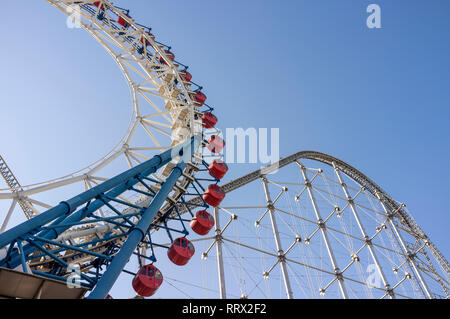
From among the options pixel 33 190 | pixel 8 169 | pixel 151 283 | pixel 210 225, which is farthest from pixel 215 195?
pixel 8 169

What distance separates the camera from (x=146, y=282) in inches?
331

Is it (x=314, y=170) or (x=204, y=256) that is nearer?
(x=204, y=256)

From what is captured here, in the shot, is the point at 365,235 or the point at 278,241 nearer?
the point at 278,241

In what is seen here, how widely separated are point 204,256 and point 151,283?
4650mm

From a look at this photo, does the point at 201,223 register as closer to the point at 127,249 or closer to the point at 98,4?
the point at 127,249

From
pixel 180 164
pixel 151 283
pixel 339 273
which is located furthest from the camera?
pixel 339 273

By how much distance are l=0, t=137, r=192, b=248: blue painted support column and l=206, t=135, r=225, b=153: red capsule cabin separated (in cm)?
179

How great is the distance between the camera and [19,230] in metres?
6.90

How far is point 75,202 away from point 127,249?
5.31 feet

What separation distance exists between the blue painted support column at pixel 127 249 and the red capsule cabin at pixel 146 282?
38.0 inches

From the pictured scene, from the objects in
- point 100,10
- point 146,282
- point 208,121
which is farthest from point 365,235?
point 100,10

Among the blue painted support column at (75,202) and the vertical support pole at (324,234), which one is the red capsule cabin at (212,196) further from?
the vertical support pole at (324,234)

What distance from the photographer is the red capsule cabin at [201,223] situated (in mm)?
10867
